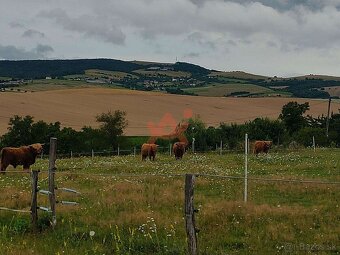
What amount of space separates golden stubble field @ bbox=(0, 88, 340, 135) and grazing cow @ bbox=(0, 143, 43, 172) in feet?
170

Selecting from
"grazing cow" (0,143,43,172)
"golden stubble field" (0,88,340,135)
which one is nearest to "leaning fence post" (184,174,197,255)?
"grazing cow" (0,143,43,172)

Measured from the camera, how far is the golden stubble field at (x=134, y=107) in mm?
94750

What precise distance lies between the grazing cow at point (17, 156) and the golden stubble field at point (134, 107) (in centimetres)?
5186

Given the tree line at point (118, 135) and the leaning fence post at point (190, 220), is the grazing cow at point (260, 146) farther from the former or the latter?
the leaning fence post at point (190, 220)

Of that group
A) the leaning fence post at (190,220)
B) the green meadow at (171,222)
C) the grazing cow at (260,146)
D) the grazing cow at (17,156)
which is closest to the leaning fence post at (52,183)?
the green meadow at (171,222)

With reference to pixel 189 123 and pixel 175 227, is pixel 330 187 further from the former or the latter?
pixel 189 123

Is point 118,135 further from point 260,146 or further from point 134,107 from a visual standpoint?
point 134,107

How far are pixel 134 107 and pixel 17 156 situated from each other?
3315 inches

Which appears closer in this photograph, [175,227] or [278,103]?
[175,227]

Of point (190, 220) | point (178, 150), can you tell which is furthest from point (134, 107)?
point (190, 220)

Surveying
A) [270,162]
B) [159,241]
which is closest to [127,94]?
[270,162]

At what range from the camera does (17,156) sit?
29.0m

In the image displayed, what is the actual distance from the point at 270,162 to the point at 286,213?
20.2 metres

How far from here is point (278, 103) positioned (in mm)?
123312
